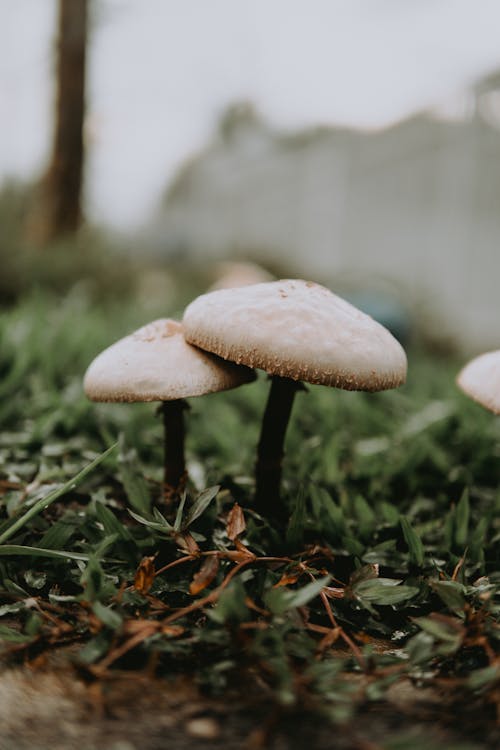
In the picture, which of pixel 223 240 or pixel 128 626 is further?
pixel 223 240

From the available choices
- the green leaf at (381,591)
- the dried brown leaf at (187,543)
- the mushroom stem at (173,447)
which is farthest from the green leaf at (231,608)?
the mushroom stem at (173,447)

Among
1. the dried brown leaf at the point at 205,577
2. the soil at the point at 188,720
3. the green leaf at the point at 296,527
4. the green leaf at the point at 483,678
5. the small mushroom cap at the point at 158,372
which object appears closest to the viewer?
the soil at the point at 188,720

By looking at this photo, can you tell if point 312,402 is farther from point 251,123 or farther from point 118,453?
point 251,123

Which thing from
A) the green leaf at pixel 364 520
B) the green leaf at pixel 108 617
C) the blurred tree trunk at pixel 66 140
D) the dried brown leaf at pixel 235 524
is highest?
the blurred tree trunk at pixel 66 140

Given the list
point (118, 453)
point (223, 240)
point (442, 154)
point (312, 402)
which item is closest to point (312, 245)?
point (442, 154)

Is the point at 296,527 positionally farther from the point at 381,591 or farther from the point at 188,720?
the point at 188,720

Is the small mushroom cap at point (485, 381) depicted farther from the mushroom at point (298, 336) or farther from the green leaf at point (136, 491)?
the green leaf at point (136, 491)

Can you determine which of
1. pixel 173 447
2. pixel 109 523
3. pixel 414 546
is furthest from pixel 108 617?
pixel 414 546
